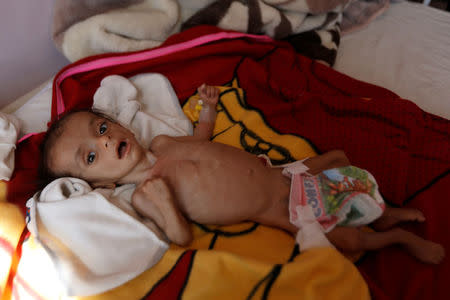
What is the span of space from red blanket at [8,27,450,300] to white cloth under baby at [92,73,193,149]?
0.17ft

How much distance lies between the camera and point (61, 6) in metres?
1.12

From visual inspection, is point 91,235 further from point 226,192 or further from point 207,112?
point 207,112

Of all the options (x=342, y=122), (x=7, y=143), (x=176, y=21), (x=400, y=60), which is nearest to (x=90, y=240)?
(x=7, y=143)

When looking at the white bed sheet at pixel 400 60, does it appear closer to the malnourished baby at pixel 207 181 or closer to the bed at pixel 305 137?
the bed at pixel 305 137

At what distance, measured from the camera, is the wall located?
3.55 ft

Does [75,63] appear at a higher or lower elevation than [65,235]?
higher

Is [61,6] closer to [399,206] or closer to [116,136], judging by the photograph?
[116,136]

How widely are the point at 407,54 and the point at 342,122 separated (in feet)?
2.10

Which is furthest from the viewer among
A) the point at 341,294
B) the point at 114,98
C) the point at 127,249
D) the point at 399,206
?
the point at 114,98

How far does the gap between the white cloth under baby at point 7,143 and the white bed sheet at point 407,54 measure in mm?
1233

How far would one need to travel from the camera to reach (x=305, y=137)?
978 mm

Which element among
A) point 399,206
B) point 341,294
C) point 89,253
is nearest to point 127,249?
point 89,253

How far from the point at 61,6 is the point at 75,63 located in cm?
21

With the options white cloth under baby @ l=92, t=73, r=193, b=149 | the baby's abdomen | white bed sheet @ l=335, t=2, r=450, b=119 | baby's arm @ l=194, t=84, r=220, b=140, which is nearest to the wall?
white cloth under baby @ l=92, t=73, r=193, b=149
